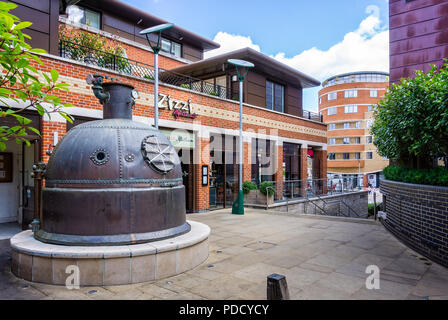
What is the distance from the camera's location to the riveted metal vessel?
5406mm

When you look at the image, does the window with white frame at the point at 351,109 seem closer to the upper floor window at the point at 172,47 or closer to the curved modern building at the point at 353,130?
the curved modern building at the point at 353,130

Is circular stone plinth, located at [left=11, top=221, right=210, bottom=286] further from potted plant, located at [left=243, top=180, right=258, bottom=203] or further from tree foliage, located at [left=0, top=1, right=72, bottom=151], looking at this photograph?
potted plant, located at [left=243, top=180, right=258, bottom=203]

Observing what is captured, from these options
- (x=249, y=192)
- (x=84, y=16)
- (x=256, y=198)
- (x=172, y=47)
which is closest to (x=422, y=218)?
(x=256, y=198)

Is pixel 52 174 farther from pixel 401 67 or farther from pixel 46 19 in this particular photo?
pixel 401 67

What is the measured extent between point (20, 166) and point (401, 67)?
16014 millimetres

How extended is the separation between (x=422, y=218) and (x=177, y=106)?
9337 millimetres

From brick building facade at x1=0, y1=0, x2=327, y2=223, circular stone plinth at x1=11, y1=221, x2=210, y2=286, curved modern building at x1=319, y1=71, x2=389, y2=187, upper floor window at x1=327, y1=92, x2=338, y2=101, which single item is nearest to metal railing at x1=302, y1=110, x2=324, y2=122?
brick building facade at x1=0, y1=0, x2=327, y2=223

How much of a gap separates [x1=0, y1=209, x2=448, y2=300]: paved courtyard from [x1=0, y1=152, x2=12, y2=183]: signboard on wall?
345 cm

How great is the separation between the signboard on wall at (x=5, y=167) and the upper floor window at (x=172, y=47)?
11.4 metres

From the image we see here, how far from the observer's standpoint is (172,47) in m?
19.9

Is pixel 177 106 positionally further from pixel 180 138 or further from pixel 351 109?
pixel 351 109

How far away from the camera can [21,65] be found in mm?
3900

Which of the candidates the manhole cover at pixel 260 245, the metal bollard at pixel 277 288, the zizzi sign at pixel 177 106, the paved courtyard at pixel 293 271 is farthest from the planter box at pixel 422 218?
the zizzi sign at pixel 177 106

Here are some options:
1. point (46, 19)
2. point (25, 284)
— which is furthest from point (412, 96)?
point (46, 19)
